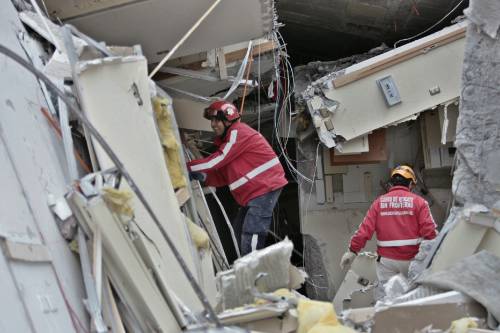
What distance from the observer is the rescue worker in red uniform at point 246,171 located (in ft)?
18.4

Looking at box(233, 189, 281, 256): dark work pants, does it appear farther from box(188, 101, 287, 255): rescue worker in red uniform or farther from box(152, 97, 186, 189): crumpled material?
box(152, 97, 186, 189): crumpled material

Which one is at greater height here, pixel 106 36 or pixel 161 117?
pixel 106 36

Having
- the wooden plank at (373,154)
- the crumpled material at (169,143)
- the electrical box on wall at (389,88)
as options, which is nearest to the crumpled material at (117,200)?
the crumpled material at (169,143)

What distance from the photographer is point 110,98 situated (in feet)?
12.2

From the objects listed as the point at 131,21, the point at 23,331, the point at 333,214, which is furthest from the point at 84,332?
the point at 333,214

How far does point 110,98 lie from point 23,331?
170 cm

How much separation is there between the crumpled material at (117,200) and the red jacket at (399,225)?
3.44 m

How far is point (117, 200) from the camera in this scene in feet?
9.84

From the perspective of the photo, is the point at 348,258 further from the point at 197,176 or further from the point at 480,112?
the point at 480,112

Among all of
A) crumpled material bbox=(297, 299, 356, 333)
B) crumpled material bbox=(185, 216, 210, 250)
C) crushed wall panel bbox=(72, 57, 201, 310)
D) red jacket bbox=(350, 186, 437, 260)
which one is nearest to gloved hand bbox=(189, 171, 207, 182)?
crumpled material bbox=(185, 216, 210, 250)

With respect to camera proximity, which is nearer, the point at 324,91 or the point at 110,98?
the point at 110,98

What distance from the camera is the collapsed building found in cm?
294

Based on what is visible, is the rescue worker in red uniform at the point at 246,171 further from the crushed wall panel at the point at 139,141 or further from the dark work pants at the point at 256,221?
the crushed wall panel at the point at 139,141

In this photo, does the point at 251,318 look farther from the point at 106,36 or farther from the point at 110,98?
the point at 106,36
